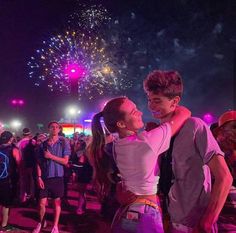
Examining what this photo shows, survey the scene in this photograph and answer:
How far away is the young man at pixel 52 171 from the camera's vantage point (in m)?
7.93

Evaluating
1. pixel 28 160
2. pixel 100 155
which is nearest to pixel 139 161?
pixel 100 155

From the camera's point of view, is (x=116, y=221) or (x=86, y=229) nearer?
(x=116, y=221)

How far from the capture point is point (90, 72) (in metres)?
29.8

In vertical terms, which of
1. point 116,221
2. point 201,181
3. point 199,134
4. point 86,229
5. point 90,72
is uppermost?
point 90,72

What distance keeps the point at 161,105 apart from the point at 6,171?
6.19 metres

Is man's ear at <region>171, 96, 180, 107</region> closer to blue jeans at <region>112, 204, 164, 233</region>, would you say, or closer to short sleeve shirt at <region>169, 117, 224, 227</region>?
short sleeve shirt at <region>169, 117, 224, 227</region>

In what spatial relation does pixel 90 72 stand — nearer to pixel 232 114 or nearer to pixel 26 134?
pixel 26 134

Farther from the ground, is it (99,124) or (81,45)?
(81,45)

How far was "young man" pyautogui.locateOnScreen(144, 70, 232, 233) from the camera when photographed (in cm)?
264

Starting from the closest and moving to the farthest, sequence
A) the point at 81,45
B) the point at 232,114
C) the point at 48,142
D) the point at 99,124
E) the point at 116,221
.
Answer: the point at 116,221, the point at 99,124, the point at 232,114, the point at 48,142, the point at 81,45

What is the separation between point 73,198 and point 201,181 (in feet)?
33.2

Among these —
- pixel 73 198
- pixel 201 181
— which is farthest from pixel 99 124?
pixel 73 198

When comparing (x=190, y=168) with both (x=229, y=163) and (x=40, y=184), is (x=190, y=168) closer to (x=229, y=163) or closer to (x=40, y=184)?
(x=229, y=163)

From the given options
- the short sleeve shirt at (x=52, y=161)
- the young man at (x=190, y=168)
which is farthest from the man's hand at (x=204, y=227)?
the short sleeve shirt at (x=52, y=161)
